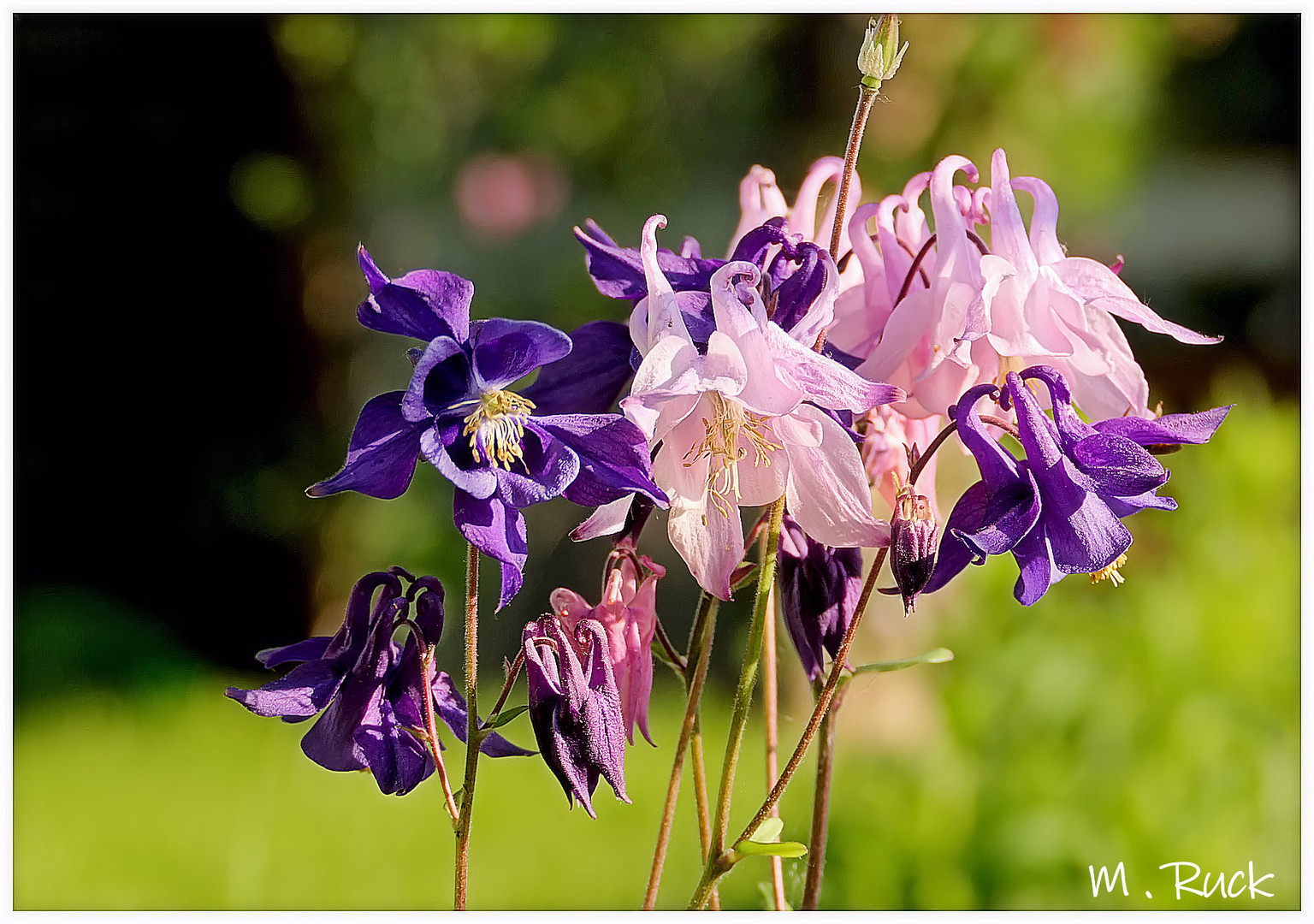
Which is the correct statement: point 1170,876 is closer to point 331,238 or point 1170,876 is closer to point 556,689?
point 556,689

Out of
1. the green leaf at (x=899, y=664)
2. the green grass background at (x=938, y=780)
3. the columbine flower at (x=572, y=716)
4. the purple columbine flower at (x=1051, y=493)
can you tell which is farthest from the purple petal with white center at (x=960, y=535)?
the green grass background at (x=938, y=780)

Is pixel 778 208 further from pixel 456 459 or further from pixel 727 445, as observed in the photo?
pixel 456 459

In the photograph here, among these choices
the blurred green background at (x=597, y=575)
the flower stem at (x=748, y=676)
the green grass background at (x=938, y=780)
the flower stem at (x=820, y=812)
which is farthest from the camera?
the blurred green background at (x=597, y=575)

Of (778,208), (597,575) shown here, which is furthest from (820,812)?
(597,575)

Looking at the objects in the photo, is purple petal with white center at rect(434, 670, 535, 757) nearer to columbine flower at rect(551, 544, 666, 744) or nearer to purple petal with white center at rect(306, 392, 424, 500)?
columbine flower at rect(551, 544, 666, 744)

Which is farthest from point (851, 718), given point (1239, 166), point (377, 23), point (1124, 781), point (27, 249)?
point (1239, 166)

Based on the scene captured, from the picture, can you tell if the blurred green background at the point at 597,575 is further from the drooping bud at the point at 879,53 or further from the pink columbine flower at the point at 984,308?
the drooping bud at the point at 879,53
